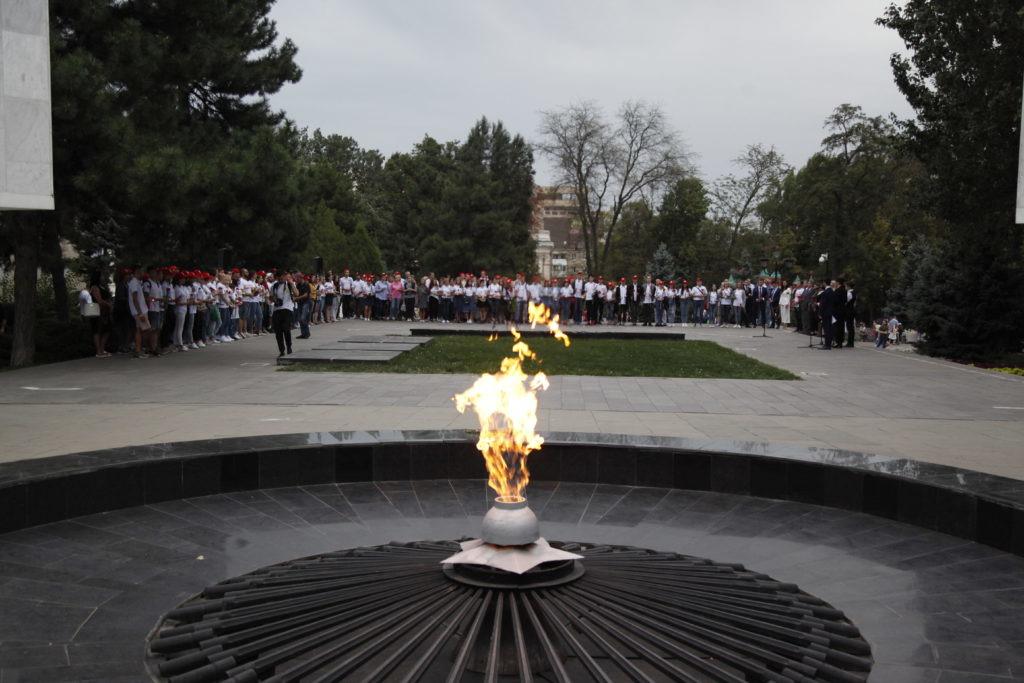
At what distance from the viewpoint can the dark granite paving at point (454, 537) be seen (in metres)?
4.00

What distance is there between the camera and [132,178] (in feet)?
51.0

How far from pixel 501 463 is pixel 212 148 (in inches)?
615

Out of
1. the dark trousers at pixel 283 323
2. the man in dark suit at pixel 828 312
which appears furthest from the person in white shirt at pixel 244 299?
the man in dark suit at pixel 828 312

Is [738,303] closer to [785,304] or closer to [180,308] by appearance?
[785,304]

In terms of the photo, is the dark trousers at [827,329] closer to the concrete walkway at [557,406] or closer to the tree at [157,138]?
the concrete walkway at [557,406]

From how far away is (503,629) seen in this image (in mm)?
3961

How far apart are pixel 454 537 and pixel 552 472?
1.48m

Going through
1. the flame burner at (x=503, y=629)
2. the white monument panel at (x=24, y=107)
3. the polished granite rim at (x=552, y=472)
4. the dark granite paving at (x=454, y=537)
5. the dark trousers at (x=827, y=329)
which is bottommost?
the dark granite paving at (x=454, y=537)

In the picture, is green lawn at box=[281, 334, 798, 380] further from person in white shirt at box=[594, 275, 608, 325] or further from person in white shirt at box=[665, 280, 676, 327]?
person in white shirt at box=[665, 280, 676, 327]

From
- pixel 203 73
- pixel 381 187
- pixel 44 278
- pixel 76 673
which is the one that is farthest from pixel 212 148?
pixel 381 187

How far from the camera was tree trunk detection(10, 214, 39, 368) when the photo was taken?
17.1 metres

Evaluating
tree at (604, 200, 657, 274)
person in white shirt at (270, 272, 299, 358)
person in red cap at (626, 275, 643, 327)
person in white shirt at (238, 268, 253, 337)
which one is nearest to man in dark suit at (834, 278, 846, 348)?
person in red cap at (626, 275, 643, 327)

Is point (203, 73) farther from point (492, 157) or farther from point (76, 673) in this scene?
point (492, 157)

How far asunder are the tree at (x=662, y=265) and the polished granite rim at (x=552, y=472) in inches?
1994
